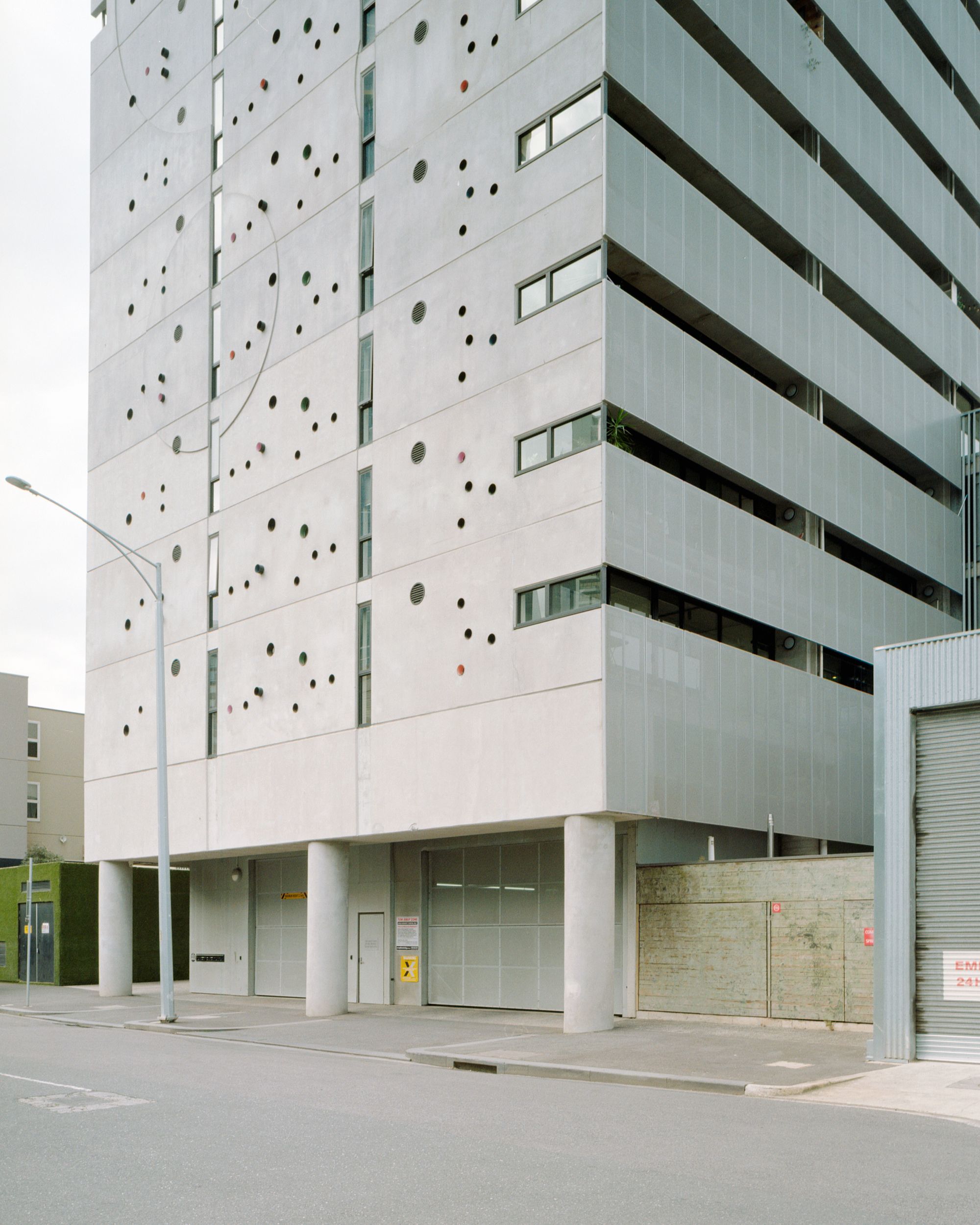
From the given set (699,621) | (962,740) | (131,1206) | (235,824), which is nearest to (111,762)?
(235,824)

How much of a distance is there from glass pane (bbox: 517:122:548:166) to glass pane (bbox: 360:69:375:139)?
5468mm

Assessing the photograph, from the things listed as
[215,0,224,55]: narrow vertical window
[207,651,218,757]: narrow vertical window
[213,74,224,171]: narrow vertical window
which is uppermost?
[215,0,224,55]: narrow vertical window

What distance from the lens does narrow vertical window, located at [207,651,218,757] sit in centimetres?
3272

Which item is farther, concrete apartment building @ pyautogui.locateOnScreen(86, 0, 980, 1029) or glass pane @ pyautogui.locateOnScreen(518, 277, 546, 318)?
glass pane @ pyautogui.locateOnScreen(518, 277, 546, 318)

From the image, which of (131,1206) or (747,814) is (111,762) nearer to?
(747,814)

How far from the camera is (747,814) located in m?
25.7

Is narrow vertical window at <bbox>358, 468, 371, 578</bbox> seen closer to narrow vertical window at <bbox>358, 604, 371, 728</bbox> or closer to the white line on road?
narrow vertical window at <bbox>358, 604, 371, 728</bbox>

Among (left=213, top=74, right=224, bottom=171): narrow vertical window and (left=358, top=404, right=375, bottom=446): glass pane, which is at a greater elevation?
(left=213, top=74, right=224, bottom=171): narrow vertical window

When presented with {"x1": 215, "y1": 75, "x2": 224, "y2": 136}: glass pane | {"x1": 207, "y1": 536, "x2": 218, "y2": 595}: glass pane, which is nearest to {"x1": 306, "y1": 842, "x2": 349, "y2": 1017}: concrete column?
{"x1": 207, "y1": 536, "x2": 218, "y2": 595}: glass pane

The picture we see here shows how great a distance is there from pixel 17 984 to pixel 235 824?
17.0 m

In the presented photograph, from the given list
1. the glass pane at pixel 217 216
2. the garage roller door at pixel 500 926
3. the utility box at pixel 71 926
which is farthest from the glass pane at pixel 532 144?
the utility box at pixel 71 926

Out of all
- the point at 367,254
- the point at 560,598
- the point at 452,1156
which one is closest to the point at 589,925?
the point at 560,598

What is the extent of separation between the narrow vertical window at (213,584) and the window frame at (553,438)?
448 inches

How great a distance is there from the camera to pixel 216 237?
3488 centimetres
